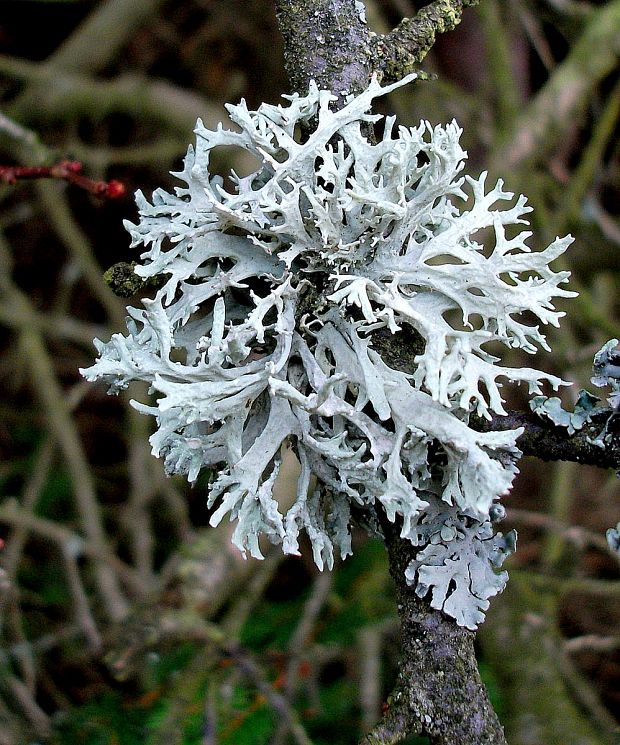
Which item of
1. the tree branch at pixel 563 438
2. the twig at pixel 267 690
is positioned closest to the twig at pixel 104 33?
the twig at pixel 267 690

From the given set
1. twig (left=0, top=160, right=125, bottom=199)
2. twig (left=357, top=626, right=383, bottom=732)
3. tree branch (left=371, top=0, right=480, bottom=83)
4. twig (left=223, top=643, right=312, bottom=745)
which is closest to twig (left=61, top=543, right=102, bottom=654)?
twig (left=223, top=643, right=312, bottom=745)

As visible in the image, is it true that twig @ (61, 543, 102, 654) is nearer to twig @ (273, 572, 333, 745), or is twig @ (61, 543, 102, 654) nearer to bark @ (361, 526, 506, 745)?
twig @ (273, 572, 333, 745)

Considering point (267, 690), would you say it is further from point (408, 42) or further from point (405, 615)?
point (408, 42)

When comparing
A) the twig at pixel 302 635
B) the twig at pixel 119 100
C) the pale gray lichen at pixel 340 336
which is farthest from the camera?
the twig at pixel 119 100

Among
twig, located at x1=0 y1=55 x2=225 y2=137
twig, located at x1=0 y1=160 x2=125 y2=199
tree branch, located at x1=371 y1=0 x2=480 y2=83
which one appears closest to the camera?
tree branch, located at x1=371 y1=0 x2=480 y2=83

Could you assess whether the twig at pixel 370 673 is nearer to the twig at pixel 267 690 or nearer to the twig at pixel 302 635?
the twig at pixel 302 635

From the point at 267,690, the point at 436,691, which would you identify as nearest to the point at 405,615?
the point at 436,691

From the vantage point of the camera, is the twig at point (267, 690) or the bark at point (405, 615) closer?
the bark at point (405, 615)

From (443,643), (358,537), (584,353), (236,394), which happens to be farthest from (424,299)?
(358,537)

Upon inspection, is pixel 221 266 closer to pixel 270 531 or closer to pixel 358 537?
pixel 270 531
